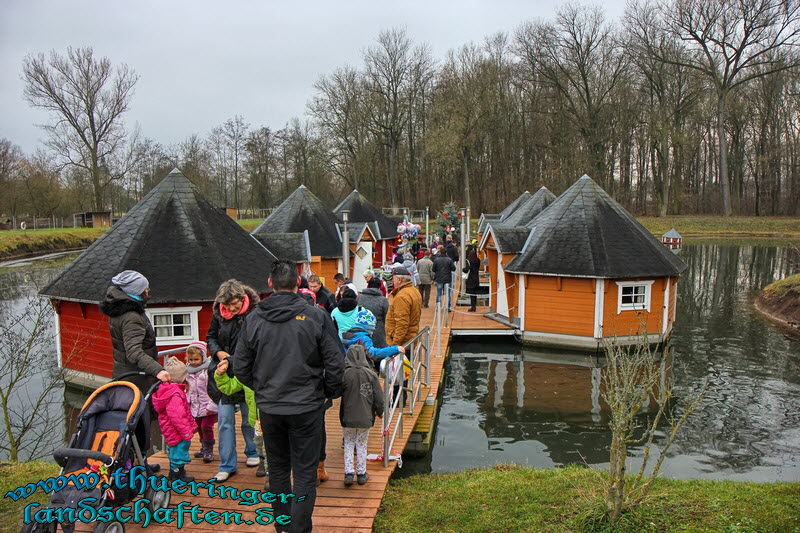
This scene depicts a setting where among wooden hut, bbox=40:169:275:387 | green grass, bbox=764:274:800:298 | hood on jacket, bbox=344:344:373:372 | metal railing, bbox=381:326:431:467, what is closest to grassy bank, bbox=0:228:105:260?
wooden hut, bbox=40:169:275:387

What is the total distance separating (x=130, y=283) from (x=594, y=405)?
400 inches

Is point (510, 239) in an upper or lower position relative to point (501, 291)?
upper

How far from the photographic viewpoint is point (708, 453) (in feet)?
32.2

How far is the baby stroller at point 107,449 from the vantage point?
13.5 ft

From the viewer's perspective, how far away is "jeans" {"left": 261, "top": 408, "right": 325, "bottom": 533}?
4.21m

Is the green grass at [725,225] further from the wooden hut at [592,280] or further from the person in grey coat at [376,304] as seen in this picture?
the person in grey coat at [376,304]

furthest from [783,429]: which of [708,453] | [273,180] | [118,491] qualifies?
[273,180]

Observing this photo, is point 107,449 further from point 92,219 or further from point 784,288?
point 92,219

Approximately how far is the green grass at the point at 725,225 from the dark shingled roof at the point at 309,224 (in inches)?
1301

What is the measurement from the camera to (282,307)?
4.23m

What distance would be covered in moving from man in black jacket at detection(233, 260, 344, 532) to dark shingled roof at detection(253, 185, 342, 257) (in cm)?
1725

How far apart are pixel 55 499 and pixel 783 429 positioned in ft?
39.8

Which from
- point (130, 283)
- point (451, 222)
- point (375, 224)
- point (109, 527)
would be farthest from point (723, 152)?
point (109, 527)

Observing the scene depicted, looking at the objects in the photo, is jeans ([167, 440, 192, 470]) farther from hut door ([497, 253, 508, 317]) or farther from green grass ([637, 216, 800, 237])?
green grass ([637, 216, 800, 237])
